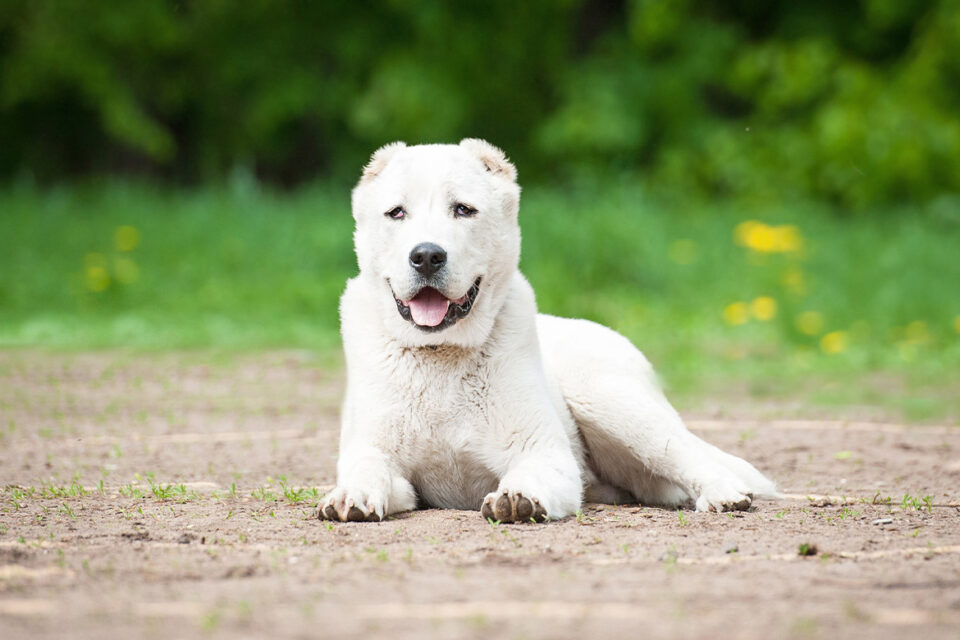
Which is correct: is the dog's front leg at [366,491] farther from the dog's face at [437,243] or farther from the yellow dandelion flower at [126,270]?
the yellow dandelion flower at [126,270]

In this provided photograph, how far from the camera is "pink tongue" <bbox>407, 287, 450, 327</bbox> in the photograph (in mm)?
4699

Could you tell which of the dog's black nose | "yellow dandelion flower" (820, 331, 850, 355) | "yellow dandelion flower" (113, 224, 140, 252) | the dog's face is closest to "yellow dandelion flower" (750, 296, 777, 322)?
"yellow dandelion flower" (820, 331, 850, 355)

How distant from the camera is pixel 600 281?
1328 cm

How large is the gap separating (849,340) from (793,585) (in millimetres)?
8255

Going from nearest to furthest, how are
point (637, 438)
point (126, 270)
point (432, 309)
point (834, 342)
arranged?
point (432, 309), point (637, 438), point (834, 342), point (126, 270)

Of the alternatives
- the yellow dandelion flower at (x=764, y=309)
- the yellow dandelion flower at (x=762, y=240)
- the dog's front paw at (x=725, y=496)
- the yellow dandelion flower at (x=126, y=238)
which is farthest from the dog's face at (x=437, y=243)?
the yellow dandelion flower at (x=126, y=238)

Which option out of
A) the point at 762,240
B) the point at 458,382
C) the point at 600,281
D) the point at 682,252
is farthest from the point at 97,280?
the point at 458,382

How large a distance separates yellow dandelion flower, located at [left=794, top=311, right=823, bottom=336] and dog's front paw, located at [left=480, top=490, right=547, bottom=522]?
7545mm

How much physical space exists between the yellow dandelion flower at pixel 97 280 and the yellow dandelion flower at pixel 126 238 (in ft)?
4.31

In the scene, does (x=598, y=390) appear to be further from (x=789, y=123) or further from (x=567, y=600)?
(x=789, y=123)

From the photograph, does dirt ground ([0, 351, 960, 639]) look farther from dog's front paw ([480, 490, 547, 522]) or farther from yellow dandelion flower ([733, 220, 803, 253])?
yellow dandelion flower ([733, 220, 803, 253])

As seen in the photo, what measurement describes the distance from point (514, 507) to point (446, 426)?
1.68 ft

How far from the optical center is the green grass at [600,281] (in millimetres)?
10547

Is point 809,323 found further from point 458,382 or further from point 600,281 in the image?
point 458,382
